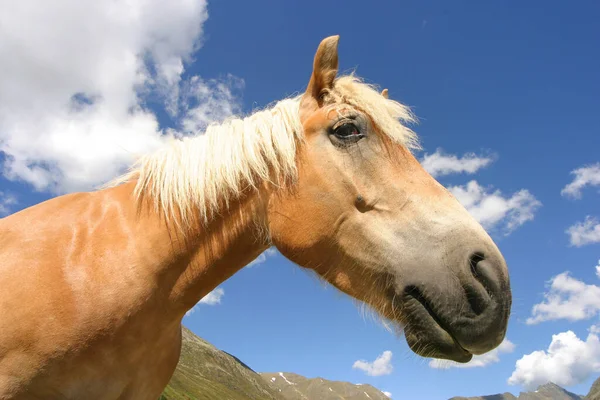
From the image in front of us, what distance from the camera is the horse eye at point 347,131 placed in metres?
3.63

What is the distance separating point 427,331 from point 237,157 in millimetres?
2186

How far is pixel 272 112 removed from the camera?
161 inches

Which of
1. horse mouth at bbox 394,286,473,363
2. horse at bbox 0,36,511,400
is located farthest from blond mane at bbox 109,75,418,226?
horse mouth at bbox 394,286,473,363

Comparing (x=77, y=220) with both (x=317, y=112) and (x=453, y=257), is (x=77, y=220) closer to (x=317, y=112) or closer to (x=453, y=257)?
(x=317, y=112)

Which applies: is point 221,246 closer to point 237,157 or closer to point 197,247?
point 197,247

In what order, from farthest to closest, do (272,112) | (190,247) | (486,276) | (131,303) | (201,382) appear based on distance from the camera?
(201,382)
(272,112)
(190,247)
(131,303)
(486,276)

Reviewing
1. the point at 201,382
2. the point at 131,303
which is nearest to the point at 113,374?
the point at 131,303

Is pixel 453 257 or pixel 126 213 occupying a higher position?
pixel 126 213

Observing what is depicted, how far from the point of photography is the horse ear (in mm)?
3682

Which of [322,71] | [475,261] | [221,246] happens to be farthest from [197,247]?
[475,261]

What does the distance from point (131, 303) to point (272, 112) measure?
2.20 meters

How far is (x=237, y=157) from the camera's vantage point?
3729mm

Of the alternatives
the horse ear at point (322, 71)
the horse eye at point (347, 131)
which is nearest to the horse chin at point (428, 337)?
the horse eye at point (347, 131)

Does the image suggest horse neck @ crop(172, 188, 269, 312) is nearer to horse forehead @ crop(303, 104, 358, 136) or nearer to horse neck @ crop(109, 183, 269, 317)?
horse neck @ crop(109, 183, 269, 317)
